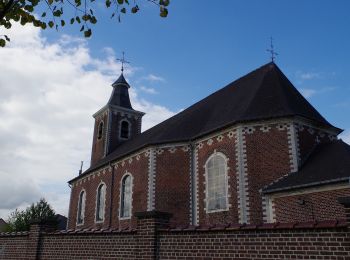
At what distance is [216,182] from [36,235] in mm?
7376

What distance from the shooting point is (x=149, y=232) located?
758cm

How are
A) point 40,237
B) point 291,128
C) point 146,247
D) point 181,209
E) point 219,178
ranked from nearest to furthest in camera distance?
point 146,247 < point 40,237 < point 291,128 < point 219,178 < point 181,209

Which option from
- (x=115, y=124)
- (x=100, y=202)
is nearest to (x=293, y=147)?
(x=100, y=202)

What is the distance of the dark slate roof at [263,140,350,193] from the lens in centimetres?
1163

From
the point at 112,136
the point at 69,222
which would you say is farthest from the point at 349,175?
the point at 69,222

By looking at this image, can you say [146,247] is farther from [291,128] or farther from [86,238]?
[291,128]

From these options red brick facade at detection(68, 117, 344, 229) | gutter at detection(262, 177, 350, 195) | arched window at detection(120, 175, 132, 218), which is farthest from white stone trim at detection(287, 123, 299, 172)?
arched window at detection(120, 175, 132, 218)

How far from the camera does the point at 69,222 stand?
27922mm

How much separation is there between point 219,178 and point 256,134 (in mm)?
2348

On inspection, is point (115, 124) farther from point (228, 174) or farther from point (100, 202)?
point (228, 174)

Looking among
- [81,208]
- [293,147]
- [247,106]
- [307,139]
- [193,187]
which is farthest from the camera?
[81,208]

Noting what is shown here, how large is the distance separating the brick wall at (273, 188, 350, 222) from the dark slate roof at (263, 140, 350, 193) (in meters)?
0.35

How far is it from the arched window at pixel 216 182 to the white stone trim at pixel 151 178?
2.80m

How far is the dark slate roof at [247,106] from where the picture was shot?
1500 cm
